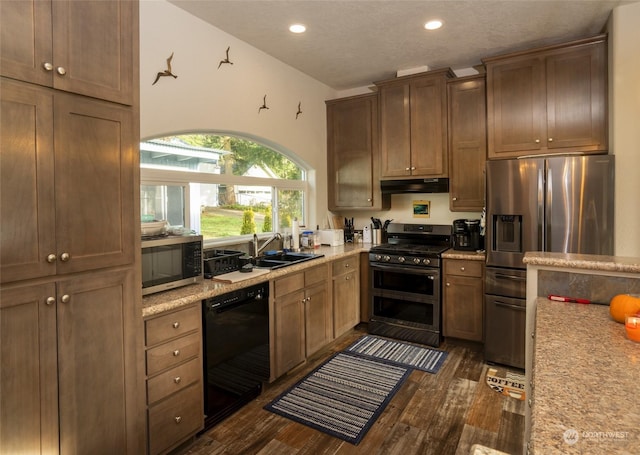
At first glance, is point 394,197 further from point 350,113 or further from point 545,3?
point 545,3

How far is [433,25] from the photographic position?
2.99 m

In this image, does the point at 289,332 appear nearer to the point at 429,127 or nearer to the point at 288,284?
the point at 288,284

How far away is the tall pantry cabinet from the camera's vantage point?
1.36 metres

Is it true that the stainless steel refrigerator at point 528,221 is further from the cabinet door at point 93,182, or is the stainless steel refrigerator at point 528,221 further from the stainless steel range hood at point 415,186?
the cabinet door at point 93,182

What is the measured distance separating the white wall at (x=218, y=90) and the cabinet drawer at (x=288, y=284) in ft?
4.37

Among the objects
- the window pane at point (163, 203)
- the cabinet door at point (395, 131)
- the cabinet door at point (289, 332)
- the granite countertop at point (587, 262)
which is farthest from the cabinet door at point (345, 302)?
the granite countertop at point (587, 262)

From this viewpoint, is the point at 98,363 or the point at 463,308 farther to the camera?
the point at 463,308

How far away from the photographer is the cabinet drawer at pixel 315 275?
3.17 metres

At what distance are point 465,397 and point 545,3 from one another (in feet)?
9.60

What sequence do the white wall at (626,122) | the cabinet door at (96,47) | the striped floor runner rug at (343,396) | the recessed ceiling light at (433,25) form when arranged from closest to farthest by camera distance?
1. the cabinet door at (96,47)
2. the striped floor runner rug at (343,396)
3. the white wall at (626,122)
4. the recessed ceiling light at (433,25)

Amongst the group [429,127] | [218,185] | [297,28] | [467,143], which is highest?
[297,28]

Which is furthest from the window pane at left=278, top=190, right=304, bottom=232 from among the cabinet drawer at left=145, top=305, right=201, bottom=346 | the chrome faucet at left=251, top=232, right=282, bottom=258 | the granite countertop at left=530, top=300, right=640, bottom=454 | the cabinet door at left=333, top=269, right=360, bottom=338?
the granite countertop at left=530, top=300, right=640, bottom=454

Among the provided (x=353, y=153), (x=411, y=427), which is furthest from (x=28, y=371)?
(x=353, y=153)

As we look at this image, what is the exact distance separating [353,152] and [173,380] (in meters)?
3.19
